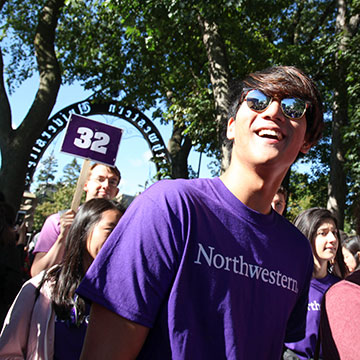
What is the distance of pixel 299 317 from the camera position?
159cm

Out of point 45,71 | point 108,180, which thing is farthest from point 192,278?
point 45,71

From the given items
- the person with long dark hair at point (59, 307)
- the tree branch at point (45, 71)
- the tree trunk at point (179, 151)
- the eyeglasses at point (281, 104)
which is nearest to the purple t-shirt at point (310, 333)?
the person with long dark hair at point (59, 307)

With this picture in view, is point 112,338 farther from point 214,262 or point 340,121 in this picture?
point 340,121

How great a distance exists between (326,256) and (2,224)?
2386mm

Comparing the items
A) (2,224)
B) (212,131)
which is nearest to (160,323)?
(2,224)

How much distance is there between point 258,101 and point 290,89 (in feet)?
0.38

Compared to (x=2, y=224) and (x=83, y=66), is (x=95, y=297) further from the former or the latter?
(x=83, y=66)

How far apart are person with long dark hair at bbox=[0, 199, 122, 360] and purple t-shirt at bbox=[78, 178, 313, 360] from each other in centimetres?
112

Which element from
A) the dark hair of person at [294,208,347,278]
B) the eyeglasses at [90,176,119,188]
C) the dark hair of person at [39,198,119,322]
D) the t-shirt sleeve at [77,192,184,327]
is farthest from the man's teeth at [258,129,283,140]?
the eyeglasses at [90,176,119,188]

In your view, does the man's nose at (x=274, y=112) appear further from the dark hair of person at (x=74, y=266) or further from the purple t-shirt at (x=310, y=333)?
the purple t-shirt at (x=310, y=333)

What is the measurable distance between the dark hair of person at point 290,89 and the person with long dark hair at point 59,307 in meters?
1.22

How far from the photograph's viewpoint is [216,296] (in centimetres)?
122

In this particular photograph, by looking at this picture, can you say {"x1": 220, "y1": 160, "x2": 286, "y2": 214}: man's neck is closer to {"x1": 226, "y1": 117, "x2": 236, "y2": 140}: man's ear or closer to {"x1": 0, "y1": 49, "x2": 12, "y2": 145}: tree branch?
{"x1": 226, "y1": 117, "x2": 236, "y2": 140}: man's ear

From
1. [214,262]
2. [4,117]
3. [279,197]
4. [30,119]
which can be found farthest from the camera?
[4,117]
